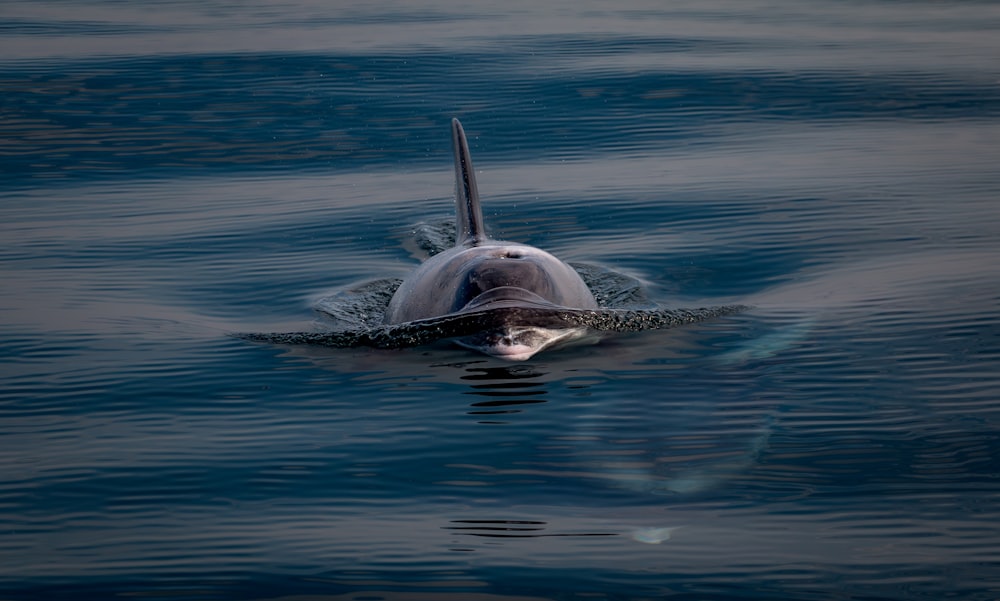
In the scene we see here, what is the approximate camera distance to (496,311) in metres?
8.27

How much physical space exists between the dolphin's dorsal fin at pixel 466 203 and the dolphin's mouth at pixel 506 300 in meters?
1.46

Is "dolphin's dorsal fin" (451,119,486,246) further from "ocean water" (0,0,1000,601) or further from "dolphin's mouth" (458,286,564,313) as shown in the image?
"dolphin's mouth" (458,286,564,313)

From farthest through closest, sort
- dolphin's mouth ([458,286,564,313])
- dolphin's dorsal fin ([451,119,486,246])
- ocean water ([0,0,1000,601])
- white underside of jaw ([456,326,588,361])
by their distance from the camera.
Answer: dolphin's dorsal fin ([451,119,486,246]) < dolphin's mouth ([458,286,564,313]) < white underside of jaw ([456,326,588,361]) < ocean water ([0,0,1000,601])

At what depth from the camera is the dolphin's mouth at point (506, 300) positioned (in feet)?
27.5

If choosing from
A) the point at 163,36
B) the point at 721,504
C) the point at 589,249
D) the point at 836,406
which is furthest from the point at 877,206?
the point at 163,36

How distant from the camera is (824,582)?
5.38 metres

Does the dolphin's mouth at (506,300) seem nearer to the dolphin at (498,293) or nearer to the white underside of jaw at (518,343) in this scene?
the dolphin at (498,293)

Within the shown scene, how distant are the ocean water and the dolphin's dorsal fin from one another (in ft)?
3.22

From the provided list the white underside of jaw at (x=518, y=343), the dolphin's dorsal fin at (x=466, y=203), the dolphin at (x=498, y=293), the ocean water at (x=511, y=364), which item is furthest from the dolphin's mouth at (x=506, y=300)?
the dolphin's dorsal fin at (x=466, y=203)

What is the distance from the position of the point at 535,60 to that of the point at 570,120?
4.10m

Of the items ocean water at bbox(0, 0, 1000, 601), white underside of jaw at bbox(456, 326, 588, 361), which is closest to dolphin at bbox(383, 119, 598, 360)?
white underside of jaw at bbox(456, 326, 588, 361)

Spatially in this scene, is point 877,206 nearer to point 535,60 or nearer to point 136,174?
point 136,174

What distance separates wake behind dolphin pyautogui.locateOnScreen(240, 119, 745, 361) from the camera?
27.2ft

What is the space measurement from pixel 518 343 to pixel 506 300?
0.37 m
